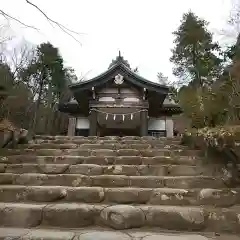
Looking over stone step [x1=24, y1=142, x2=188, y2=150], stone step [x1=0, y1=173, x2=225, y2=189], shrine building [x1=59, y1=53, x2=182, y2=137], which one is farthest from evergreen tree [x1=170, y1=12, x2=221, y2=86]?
stone step [x1=0, y1=173, x2=225, y2=189]

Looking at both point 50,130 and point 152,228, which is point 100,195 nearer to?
point 152,228

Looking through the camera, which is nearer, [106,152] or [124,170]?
[124,170]

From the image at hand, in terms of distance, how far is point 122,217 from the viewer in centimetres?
242

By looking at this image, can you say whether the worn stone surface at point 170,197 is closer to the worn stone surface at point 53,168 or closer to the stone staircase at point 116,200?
the stone staircase at point 116,200

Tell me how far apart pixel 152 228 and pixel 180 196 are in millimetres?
571

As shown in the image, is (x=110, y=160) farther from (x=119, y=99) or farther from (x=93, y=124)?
(x=119, y=99)

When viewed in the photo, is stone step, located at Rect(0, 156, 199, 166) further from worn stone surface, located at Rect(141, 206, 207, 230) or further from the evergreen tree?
the evergreen tree

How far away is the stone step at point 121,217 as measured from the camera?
2.42m

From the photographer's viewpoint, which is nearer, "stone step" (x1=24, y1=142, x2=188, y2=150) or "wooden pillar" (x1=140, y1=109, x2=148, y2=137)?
"stone step" (x1=24, y1=142, x2=188, y2=150)

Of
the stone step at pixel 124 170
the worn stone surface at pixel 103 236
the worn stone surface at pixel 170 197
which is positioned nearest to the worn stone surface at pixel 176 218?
the worn stone surface at pixel 170 197

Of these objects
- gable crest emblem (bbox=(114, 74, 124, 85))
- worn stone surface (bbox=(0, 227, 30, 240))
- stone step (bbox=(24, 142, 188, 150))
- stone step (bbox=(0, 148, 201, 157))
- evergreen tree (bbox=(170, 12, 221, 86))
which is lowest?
worn stone surface (bbox=(0, 227, 30, 240))

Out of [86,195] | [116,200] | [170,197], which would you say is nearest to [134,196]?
[116,200]

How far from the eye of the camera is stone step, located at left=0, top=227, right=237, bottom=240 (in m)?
2.15

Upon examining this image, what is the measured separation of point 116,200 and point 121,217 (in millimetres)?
402
